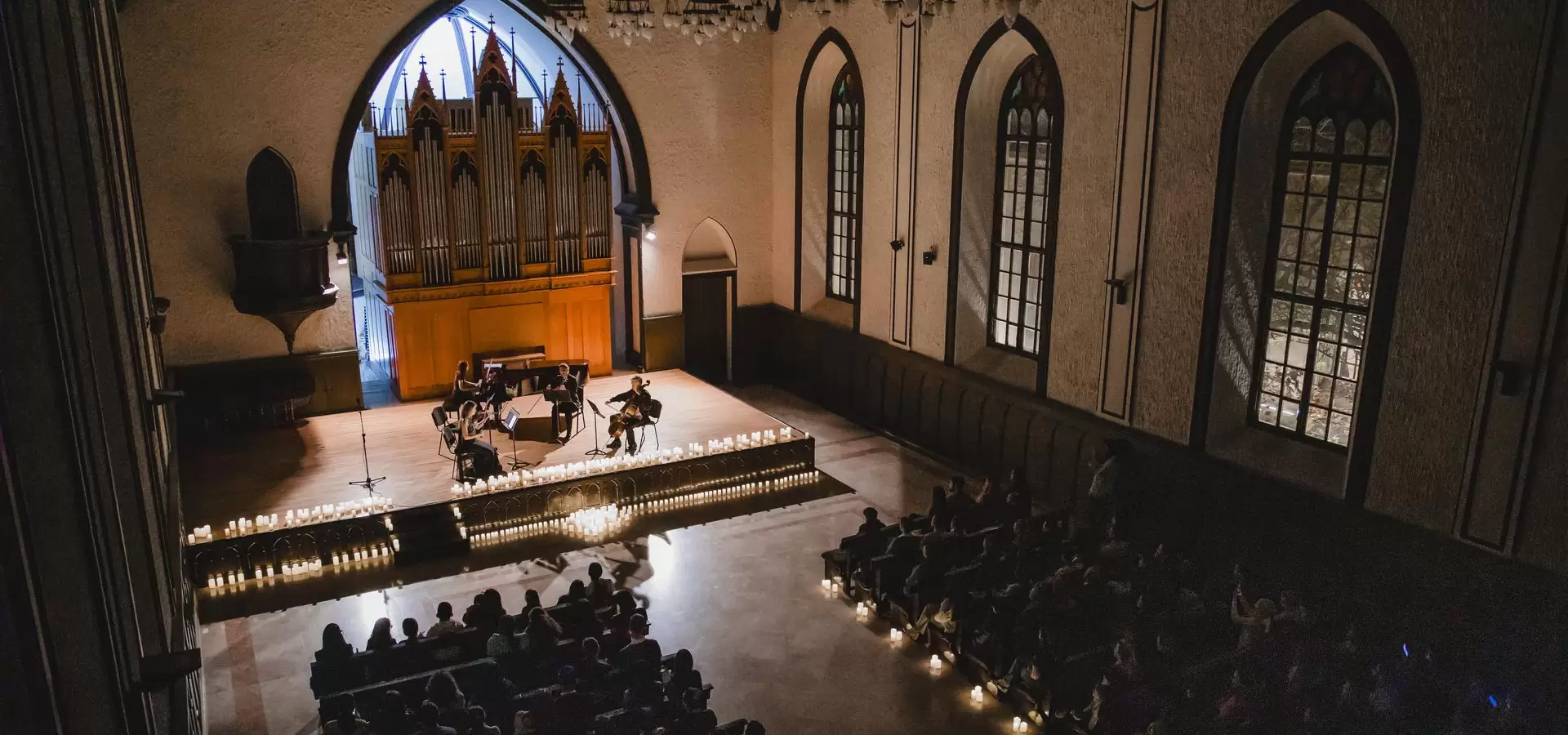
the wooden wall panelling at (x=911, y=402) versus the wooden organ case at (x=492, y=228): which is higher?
the wooden organ case at (x=492, y=228)

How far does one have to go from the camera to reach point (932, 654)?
31.7 ft

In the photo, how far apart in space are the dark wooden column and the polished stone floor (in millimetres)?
2964

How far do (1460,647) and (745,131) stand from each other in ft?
41.7

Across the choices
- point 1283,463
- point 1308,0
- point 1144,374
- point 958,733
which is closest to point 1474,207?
point 1308,0

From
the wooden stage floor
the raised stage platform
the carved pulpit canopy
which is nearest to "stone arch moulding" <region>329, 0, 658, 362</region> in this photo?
the carved pulpit canopy

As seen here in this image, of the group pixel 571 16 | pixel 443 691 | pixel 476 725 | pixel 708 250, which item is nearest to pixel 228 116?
pixel 571 16

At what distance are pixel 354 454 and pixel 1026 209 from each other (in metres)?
9.11

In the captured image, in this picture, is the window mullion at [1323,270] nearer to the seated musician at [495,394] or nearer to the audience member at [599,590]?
the audience member at [599,590]

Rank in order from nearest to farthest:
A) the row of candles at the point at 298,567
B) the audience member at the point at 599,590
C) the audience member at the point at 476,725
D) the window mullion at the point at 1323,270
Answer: the audience member at the point at 476,725 < the audience member at the point at 599,590 < the window mullion at the point at 1323,270 < the row of candles at the point at 298,567

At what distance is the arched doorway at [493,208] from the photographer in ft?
51.4

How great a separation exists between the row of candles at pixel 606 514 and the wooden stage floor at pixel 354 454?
791mm

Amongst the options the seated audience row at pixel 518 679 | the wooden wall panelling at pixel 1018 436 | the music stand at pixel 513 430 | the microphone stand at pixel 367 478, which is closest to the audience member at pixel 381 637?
the seated audience row at pixel 518 679

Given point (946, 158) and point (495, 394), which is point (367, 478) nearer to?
point (495, 394)

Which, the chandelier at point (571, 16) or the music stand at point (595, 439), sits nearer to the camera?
the chandelier at point (571, 16)
